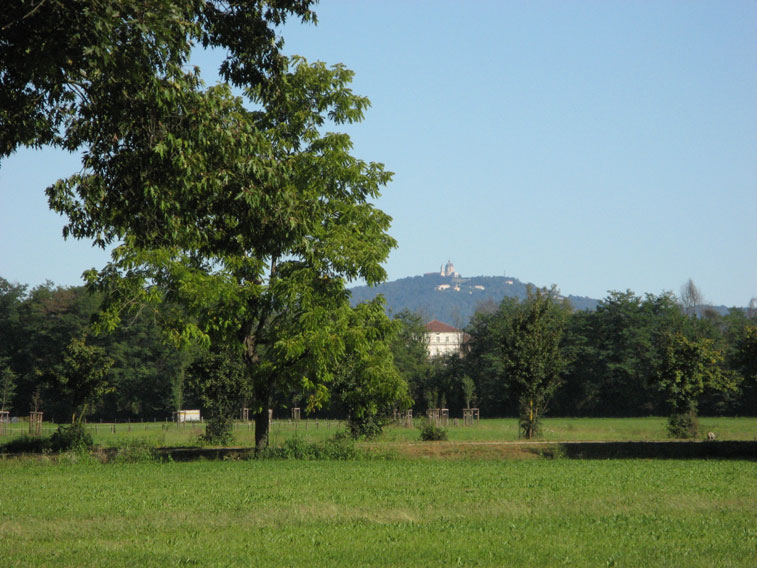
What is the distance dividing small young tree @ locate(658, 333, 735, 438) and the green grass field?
58.0 feet

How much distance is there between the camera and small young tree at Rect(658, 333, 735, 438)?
41469 mm

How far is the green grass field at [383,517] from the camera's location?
11352mm

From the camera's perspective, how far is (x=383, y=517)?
48.7ft

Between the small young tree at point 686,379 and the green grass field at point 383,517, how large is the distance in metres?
17.7

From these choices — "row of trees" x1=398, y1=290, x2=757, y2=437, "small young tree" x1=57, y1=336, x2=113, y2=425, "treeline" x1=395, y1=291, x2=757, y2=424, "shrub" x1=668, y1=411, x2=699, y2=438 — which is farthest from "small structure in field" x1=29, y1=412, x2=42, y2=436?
"treeline" x1=395, y1=291, x2=757, y2=424

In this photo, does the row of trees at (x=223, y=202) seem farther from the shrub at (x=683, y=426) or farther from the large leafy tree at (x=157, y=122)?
the shrub at (x=683, y=426)

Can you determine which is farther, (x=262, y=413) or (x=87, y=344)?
(x=87, y=344)

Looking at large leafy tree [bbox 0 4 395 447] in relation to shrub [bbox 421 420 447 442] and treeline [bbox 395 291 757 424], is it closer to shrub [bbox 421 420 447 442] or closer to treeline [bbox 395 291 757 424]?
shrub [bbox 421 420 447 442]

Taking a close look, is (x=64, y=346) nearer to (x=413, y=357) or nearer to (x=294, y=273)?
(x=413, y=357)

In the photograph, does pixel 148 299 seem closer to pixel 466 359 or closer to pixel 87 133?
pixel 87 133

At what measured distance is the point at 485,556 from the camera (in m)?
11.2

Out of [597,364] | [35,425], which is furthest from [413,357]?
[35,425]

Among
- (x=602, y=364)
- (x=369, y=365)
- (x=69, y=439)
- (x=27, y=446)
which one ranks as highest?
(x=602, y=364)

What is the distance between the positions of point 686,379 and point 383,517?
103ft
